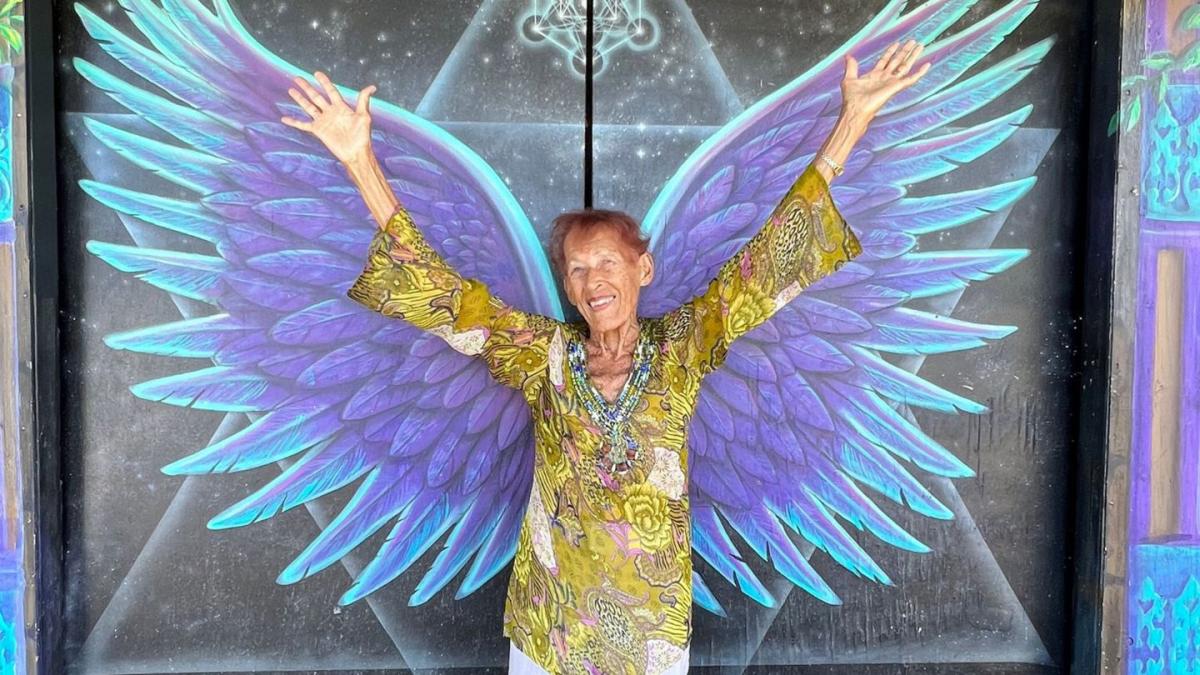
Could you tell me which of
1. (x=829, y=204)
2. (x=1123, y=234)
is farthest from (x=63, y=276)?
(x=1123, y=234)

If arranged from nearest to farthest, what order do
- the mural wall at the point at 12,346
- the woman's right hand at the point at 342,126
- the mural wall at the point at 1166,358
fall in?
the woman's right hand at the point at 342,126
the mural wall at the point at 12,346
the mural wall at the point at 1166,358

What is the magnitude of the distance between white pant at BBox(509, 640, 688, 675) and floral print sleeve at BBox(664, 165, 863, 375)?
24.9 inches

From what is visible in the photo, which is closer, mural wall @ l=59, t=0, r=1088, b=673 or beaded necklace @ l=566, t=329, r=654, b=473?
beaded necklace @ l=566, t=329, r=654, b=473

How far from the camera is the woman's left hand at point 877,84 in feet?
5.58

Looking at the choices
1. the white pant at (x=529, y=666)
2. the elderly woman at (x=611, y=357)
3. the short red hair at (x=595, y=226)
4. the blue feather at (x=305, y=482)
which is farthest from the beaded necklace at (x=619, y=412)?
the blue feather at (x=305, y=482)

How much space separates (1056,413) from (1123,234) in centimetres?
53

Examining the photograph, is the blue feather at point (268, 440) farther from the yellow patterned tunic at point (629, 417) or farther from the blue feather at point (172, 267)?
the yellow patterned tunic at point (629, 417)

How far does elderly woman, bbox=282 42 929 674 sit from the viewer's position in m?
1.63

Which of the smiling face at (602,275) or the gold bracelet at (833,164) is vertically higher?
the gold bracelet at (833,164)

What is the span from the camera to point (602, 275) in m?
1.66

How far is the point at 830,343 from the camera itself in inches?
93.7

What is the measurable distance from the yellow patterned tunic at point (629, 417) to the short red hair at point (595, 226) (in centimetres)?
16

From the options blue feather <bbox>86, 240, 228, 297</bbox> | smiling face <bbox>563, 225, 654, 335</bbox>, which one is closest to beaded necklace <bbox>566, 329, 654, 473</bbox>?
smiling face <bbox>563, 225, 654, 335</bbox>

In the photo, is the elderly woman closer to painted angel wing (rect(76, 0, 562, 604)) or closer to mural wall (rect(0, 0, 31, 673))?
painted angel wing (rect(76, 0, 562, 604))
